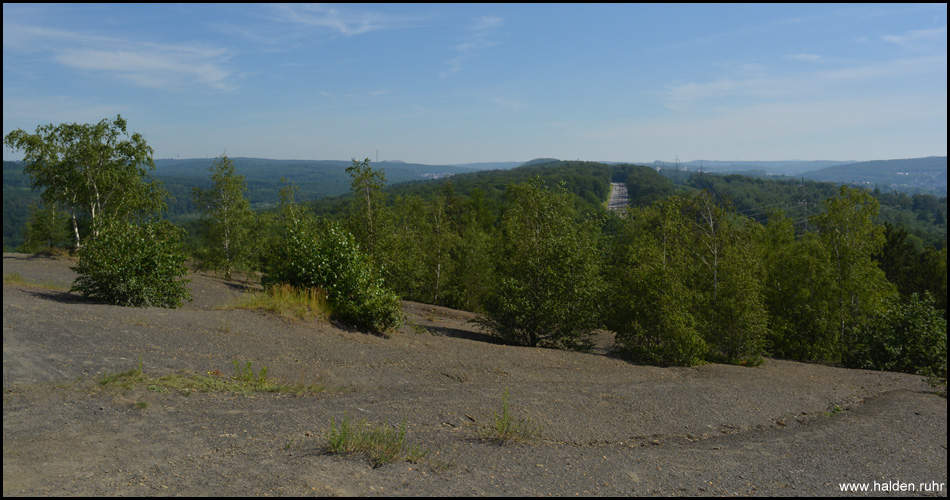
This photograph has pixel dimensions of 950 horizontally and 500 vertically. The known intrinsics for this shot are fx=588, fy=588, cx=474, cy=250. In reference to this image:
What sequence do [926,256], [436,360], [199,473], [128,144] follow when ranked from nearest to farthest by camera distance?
[199,473] → [436,360] → [128,144] → [926,256]

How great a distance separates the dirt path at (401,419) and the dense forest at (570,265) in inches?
64.2

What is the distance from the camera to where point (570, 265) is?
16.0 meters

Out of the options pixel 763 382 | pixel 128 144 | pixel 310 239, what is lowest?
pixel 763 382

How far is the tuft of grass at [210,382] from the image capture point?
814cm

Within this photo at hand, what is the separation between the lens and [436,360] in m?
12.3

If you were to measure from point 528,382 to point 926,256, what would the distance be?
5313 centimetres

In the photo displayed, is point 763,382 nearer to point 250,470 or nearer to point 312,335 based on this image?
point 312,335

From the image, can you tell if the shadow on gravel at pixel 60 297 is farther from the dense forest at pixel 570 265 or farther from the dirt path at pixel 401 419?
the dense forest at pixel 570 265

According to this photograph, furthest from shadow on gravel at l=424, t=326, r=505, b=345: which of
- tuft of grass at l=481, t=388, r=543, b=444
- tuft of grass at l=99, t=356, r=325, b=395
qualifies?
tuft of grass at l=481, t=388, r=543, b=444

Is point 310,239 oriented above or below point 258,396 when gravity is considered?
above

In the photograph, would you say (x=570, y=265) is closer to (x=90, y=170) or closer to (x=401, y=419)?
(x=401, y=419)

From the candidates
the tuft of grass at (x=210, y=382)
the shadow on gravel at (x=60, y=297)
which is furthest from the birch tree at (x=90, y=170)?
the tuft of grass at (x=210, y=382)

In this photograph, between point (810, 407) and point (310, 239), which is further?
point (310, 239)

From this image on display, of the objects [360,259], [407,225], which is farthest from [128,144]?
[360,259]
